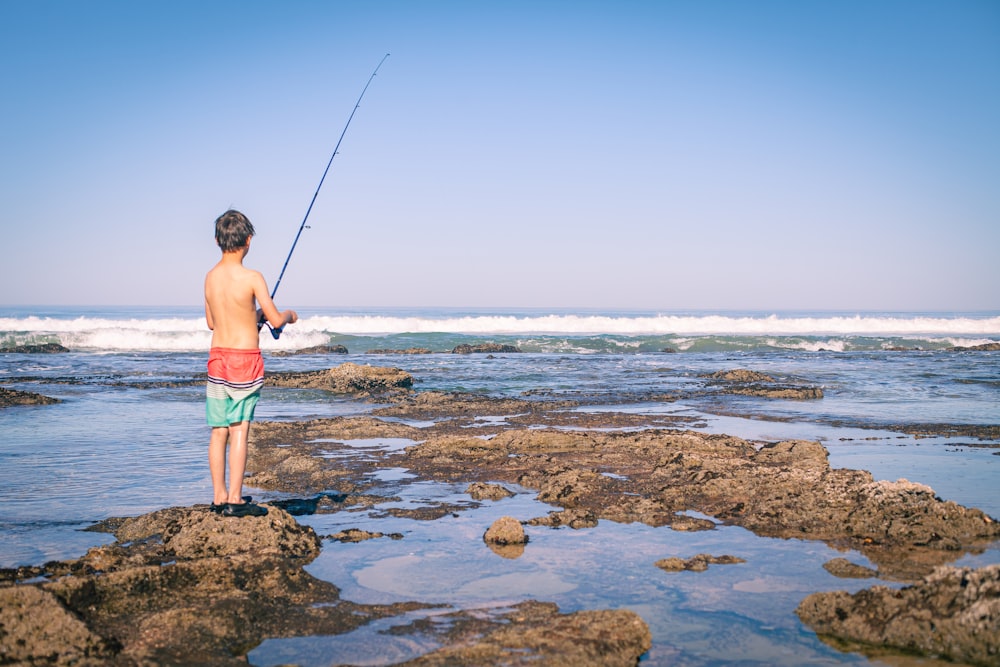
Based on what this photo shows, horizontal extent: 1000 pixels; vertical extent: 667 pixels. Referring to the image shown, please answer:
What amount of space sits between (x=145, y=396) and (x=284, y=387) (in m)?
2.85

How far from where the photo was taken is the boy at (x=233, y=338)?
200 inches

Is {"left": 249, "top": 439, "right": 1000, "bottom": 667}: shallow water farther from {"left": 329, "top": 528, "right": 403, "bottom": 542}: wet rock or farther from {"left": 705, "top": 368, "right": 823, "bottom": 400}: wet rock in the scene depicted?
{"left": 705, "top": 368, "right": 823, "bottom": 400}: wet rock

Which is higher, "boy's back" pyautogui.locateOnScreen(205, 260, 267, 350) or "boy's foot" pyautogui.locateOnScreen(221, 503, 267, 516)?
"boy's back" pyautogui.locateOnScreen(205, 260, 267, 350)

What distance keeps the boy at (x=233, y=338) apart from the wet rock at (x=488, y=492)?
1927 millimetres

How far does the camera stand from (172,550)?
4562 millimetres

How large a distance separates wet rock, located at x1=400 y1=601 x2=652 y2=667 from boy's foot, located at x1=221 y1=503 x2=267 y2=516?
5.57 ft

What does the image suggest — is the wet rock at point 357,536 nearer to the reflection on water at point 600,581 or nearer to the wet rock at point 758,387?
the reflection on water at point 600,581

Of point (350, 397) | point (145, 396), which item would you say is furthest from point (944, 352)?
point (145, 396)

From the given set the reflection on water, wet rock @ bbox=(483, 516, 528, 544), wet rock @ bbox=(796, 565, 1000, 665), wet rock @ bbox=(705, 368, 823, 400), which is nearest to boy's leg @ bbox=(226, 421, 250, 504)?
the reflection on water

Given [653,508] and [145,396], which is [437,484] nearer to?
[653,508]

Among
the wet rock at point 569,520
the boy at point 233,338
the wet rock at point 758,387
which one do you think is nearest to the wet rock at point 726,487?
the wet rock at point 569,520

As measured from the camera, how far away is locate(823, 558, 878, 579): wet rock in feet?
14.2

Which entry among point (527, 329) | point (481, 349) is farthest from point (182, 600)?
point (527, 329)

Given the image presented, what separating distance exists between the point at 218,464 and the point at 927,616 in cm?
399
